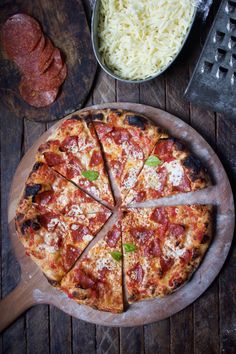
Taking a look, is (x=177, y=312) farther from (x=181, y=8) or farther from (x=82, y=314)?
(x=181, y=8)

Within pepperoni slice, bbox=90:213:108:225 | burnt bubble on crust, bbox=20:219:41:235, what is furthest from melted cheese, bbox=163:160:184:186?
burnt bubble on crust, bbox=20:219:41:235

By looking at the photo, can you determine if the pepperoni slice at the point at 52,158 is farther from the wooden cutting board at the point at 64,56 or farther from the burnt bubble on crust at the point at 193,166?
the burnt bubble on crust at the point at 193,166

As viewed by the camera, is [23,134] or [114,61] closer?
[114,61]

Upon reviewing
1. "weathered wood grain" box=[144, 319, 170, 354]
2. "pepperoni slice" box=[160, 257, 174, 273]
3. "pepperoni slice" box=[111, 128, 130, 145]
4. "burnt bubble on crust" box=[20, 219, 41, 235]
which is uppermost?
"pepperoni slice" box=[111, 128, 130, 145]

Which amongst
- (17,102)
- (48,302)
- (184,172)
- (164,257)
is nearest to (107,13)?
(17,102)

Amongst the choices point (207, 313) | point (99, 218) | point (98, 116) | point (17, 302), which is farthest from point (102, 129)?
point (207, 313)

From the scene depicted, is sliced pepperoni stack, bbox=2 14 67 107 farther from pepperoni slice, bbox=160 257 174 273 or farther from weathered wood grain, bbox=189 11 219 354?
pepperoni slice, bbox=160 257 174 273

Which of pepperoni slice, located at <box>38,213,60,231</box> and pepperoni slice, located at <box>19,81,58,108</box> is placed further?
pepperoni slice, located at <box>19,81,58,108</box>
